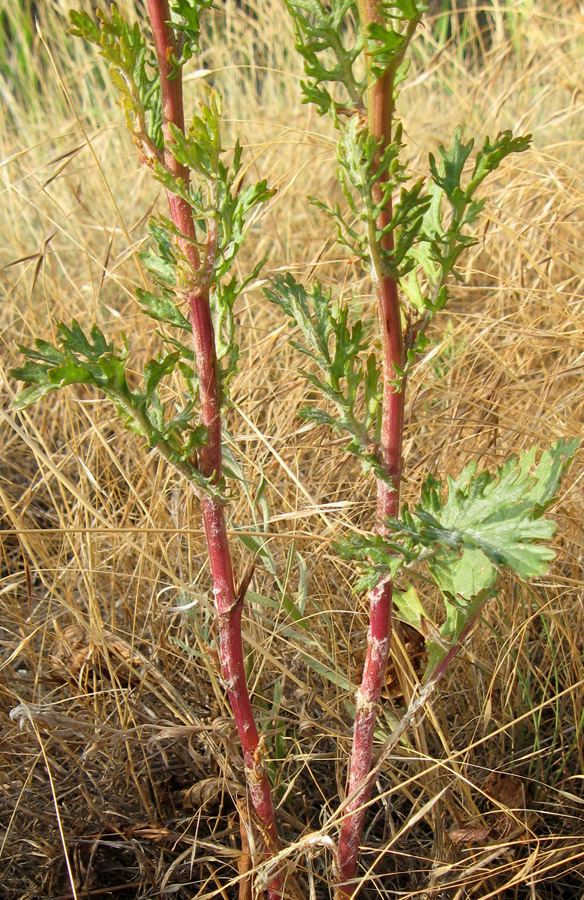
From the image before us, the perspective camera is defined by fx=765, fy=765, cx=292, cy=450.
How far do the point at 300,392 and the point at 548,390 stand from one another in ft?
1.50

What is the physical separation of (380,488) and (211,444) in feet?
0.60

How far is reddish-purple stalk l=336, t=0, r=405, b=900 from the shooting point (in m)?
0.67

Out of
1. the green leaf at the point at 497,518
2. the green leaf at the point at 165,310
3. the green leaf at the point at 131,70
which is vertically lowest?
the green leaf at the point at 497,518

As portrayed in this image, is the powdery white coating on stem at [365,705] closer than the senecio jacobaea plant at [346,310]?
No

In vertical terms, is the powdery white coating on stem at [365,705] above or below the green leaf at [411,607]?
below

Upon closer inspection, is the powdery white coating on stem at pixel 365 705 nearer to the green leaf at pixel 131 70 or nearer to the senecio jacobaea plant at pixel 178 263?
the senecio jacobaea plant at pixel 178 263

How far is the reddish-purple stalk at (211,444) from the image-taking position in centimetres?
72

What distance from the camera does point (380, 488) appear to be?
2.63 feet

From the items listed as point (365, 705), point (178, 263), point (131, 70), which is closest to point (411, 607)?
point (365, 705)

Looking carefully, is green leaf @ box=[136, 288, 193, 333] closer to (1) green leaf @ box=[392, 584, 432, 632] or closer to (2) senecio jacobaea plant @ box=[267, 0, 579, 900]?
(2) senecio jacobaea plant @ box=[267, 0, 579, 900]

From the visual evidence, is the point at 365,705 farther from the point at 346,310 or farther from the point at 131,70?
the point at 131,70

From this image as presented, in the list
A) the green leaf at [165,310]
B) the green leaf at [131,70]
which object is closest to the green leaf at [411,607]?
the green leaf at [165,310]

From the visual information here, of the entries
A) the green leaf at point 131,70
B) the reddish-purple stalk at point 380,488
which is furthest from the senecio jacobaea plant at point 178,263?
the reddish-purple stalk at point 380,488

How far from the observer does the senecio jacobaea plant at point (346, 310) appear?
0.67m
